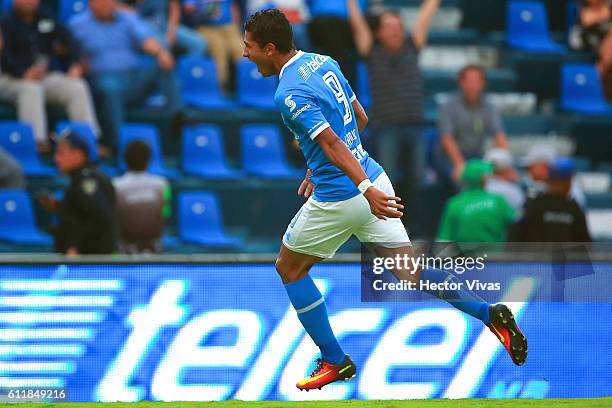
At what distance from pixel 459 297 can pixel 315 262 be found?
808 millimetres

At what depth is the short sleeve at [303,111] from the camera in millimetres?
6562

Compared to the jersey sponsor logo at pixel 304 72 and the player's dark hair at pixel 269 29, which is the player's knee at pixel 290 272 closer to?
the jersey sponsor logo at pixel 304 72

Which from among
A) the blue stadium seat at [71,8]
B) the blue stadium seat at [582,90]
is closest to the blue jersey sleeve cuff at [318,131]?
the blue stadium seat at [71,8]

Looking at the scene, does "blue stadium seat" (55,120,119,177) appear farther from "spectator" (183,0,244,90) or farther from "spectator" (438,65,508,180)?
"spectator" (438,65,508,180)

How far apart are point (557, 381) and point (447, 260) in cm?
102

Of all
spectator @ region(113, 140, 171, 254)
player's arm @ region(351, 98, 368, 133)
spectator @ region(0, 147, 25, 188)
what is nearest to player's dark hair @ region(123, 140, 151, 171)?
spectator @ region(113, 140, 171, 254)

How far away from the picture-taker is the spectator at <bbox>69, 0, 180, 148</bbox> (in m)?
12.3

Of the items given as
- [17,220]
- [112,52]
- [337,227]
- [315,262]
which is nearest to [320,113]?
[337,227]

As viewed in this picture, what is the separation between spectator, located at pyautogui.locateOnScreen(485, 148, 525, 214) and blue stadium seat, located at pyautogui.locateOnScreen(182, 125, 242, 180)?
2.46m

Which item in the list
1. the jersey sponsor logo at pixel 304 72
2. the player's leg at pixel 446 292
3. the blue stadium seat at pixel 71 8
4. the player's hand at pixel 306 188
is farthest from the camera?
the blue stadium seat at pixel 71 8

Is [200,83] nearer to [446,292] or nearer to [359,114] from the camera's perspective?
[359,114]

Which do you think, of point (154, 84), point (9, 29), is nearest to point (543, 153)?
point (154, 84)

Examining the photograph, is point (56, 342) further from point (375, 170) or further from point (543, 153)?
point (543, 153)

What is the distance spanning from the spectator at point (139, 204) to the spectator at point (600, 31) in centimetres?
591
